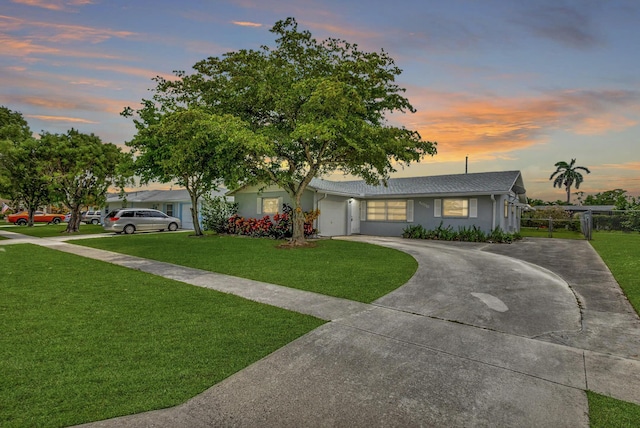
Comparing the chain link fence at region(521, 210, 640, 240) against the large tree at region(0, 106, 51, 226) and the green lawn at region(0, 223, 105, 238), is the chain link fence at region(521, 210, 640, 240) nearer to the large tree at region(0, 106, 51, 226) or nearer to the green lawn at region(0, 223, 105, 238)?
the green lawn at region(0, 223, 105, 238)

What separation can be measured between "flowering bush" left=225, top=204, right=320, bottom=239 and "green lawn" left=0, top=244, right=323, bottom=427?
410 inches

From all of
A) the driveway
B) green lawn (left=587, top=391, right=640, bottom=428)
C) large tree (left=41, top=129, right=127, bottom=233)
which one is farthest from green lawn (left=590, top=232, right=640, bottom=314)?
large tree (left=41, top=129, right=127, bottom=233)

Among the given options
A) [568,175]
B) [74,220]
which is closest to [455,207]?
[74,220]

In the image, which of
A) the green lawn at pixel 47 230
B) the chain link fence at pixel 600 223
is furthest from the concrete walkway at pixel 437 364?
the green lawn at pixel 47 230

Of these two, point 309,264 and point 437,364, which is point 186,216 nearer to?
point 309,264

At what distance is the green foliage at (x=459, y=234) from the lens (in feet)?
54.6

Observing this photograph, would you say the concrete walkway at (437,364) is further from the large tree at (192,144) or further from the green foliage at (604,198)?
the green foliage at (604,198)

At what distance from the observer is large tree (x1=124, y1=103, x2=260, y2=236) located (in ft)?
36.9

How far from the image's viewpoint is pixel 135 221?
72.2 feet

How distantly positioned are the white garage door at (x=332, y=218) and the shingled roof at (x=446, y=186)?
93 centimetres

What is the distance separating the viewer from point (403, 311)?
547 cm

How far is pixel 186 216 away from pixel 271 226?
1413 cm

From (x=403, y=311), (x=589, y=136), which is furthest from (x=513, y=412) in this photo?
(x=589, y=136)

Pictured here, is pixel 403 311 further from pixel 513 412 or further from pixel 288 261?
pixel 288 261
